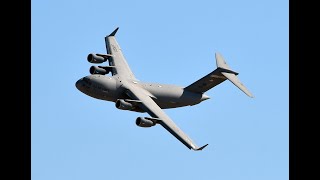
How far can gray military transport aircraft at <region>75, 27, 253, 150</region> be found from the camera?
44.3 metres

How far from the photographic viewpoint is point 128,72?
49.8 metres

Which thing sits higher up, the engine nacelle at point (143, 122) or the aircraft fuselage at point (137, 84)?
the aircraft fuselage at point (137, 84)

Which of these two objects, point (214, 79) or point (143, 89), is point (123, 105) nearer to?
point (143, 89)

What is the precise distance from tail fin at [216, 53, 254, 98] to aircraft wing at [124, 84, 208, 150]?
20.6ft

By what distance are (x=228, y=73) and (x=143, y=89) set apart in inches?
261

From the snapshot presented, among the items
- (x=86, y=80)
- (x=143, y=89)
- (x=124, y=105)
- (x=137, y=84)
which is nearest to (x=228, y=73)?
(x=143, y=89)

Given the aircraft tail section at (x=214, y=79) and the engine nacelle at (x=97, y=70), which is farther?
the aircraft tail section at (x=214, y=79)

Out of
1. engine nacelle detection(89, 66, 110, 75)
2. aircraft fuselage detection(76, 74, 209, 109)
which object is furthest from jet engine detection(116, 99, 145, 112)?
engine nacelle detection(89, 66, 110, 75)

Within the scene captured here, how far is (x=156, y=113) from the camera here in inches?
1759

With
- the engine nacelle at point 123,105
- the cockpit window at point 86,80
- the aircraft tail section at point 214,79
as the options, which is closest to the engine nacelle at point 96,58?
the cockpit window at point 86,80

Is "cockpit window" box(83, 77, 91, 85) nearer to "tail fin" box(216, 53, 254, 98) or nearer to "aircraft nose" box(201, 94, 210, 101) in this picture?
"aircraft nose" box(201, 94, 210, 101)

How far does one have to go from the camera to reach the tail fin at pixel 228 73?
48091 millimetres

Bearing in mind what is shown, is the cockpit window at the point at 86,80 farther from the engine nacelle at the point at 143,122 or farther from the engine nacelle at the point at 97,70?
the engine nacelle at the point at 143,122
